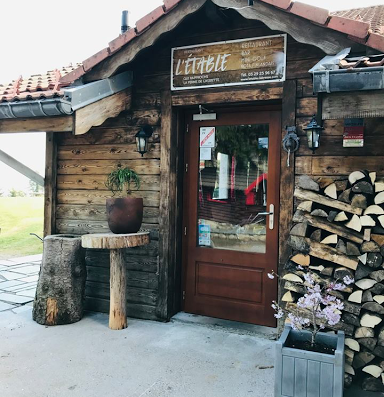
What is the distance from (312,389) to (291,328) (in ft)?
1.54

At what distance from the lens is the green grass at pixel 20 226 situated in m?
10.3

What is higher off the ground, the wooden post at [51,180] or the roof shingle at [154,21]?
the roof shingle at [154,21]

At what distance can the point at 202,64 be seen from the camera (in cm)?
427

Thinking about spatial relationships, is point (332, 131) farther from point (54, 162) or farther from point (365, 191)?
point (54, 162)

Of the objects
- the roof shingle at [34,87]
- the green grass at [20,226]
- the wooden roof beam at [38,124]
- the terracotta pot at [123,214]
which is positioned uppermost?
the roof shingle at [34,87]

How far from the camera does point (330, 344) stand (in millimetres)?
2830

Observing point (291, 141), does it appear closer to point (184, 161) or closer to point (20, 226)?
point (184, 161)

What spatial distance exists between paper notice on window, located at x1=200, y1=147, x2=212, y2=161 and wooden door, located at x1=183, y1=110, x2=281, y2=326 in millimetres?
12

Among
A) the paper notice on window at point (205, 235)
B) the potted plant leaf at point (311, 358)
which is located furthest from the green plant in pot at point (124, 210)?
the potted plant leaf at point (311, 358)

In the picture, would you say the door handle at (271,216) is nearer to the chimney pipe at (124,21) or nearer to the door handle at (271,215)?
the door handle at (271,215)

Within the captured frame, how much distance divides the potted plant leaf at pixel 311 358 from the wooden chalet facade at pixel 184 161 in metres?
1.08

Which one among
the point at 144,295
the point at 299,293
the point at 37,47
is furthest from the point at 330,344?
the point at 37,47

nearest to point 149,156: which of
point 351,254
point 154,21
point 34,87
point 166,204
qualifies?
point 166,204

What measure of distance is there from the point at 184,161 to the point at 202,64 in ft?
3.72
